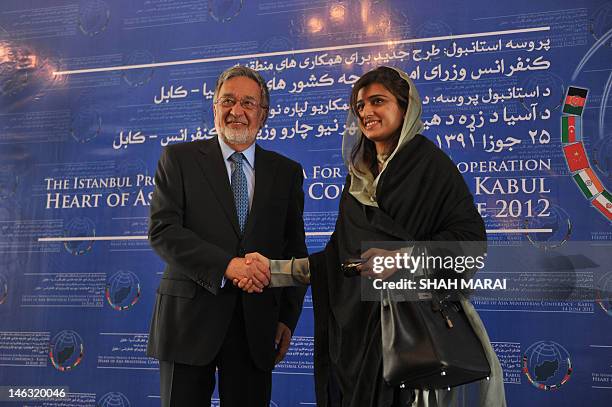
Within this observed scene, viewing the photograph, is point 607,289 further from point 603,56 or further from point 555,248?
point 603,56

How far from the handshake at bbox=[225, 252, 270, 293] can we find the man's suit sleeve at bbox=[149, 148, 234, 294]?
0.09ft

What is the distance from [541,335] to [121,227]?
8.23ft

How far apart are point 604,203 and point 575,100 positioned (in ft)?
1.83

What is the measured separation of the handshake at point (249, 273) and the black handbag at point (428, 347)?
53 cm

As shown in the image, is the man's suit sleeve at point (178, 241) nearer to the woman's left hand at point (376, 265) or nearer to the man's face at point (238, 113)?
the man's face at point (238, 113)

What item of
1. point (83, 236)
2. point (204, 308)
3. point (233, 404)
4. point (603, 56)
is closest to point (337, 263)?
point (204, 308)

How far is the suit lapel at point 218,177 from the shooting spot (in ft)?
6.59

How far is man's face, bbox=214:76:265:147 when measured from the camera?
2127 mm

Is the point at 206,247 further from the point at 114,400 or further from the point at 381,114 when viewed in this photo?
→ the point at 114,400

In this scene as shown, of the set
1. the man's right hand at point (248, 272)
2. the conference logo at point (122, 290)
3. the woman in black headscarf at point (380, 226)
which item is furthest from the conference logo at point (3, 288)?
the woman in black headscarf at point (380, 226)

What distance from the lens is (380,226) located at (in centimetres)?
162

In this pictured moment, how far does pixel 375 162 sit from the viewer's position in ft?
6.10

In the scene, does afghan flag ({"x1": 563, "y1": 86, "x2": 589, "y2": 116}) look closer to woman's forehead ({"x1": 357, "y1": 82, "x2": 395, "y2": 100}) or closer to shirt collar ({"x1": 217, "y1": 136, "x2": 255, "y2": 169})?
woman's forehead ({"x1": 357, "y1": 82, "x2": 395, "y2": 100})

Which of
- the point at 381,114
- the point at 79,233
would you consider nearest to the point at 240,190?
the point at 381,114
